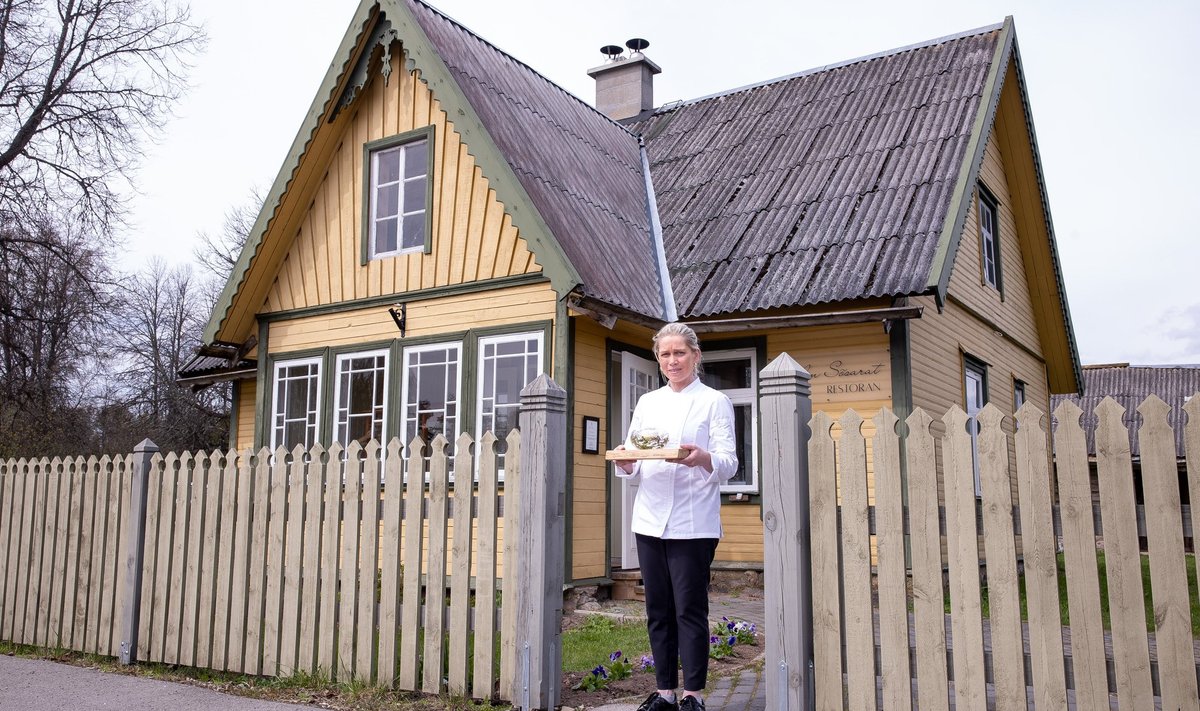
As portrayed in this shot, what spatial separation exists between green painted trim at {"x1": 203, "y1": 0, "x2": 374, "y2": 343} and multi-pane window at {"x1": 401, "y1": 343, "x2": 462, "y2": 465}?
2322mm

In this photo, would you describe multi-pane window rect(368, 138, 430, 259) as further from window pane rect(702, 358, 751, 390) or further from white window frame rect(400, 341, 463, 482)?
window pane rect(702, 358, 751, 390)

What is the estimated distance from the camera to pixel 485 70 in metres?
11.7

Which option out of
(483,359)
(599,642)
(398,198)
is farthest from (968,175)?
(599,642)

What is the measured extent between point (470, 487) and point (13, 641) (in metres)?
5.00

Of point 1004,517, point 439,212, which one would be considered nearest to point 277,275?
point 439,212

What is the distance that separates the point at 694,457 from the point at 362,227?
7.98 metres

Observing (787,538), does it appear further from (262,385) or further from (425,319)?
(262,385)

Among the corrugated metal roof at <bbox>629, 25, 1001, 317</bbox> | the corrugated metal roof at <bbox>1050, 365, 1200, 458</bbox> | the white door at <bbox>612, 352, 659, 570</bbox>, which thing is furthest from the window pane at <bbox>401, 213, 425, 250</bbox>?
the corrugated metal roof at <bbox>1050, 365, 1200, 458</bbox>

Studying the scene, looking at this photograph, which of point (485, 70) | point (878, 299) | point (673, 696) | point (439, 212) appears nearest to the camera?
point (673, 696)

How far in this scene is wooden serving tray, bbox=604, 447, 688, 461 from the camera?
430 cm

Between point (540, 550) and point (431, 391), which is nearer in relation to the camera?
point (540, 550)

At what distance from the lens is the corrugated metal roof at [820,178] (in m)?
10.1

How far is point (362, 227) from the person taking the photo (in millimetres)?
11391

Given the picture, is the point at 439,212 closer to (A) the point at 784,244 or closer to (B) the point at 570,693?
(A) the point at 784,244
